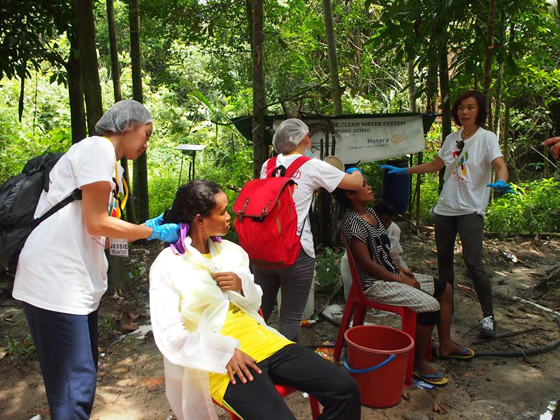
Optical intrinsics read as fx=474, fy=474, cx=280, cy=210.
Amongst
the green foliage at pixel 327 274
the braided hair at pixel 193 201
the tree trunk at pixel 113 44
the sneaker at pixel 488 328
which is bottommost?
the sneaker at pixel 488 328

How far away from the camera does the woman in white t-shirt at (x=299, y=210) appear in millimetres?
2910

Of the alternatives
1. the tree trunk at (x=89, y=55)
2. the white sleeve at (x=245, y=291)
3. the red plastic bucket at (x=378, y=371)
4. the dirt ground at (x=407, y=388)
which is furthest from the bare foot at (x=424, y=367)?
the tree trunk at (x=89, y=55)

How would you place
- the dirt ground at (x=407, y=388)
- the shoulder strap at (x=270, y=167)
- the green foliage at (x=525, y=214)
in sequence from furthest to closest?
the green foliage at (x=525, y=214) → the shoulder strap at (x=270, y=167) → the dirt ground at (x=407, y=388)

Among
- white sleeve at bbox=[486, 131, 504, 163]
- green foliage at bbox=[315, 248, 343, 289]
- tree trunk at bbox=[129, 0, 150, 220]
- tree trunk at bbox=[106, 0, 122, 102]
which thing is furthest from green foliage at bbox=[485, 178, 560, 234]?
tree trunk at bbox=[106, 0, 122, 102]

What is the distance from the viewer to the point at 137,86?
5965 millimetres

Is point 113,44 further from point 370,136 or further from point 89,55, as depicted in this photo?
point 370,136

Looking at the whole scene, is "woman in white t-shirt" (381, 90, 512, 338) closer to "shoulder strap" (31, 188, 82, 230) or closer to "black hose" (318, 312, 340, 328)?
"black hose" (318, 312, 340, 328)

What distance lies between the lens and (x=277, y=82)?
12508 millimetres

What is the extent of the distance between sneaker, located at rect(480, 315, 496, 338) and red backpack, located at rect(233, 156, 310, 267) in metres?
1.78

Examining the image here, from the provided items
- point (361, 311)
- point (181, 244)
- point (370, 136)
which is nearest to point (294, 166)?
point (181, 244)

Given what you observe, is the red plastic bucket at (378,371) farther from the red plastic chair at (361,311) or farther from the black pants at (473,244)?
the black pants at (473,244)

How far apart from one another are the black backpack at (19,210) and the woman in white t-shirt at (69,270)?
0.03m

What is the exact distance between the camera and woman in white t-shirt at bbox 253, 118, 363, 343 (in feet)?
9.55

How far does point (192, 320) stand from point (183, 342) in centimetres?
14
